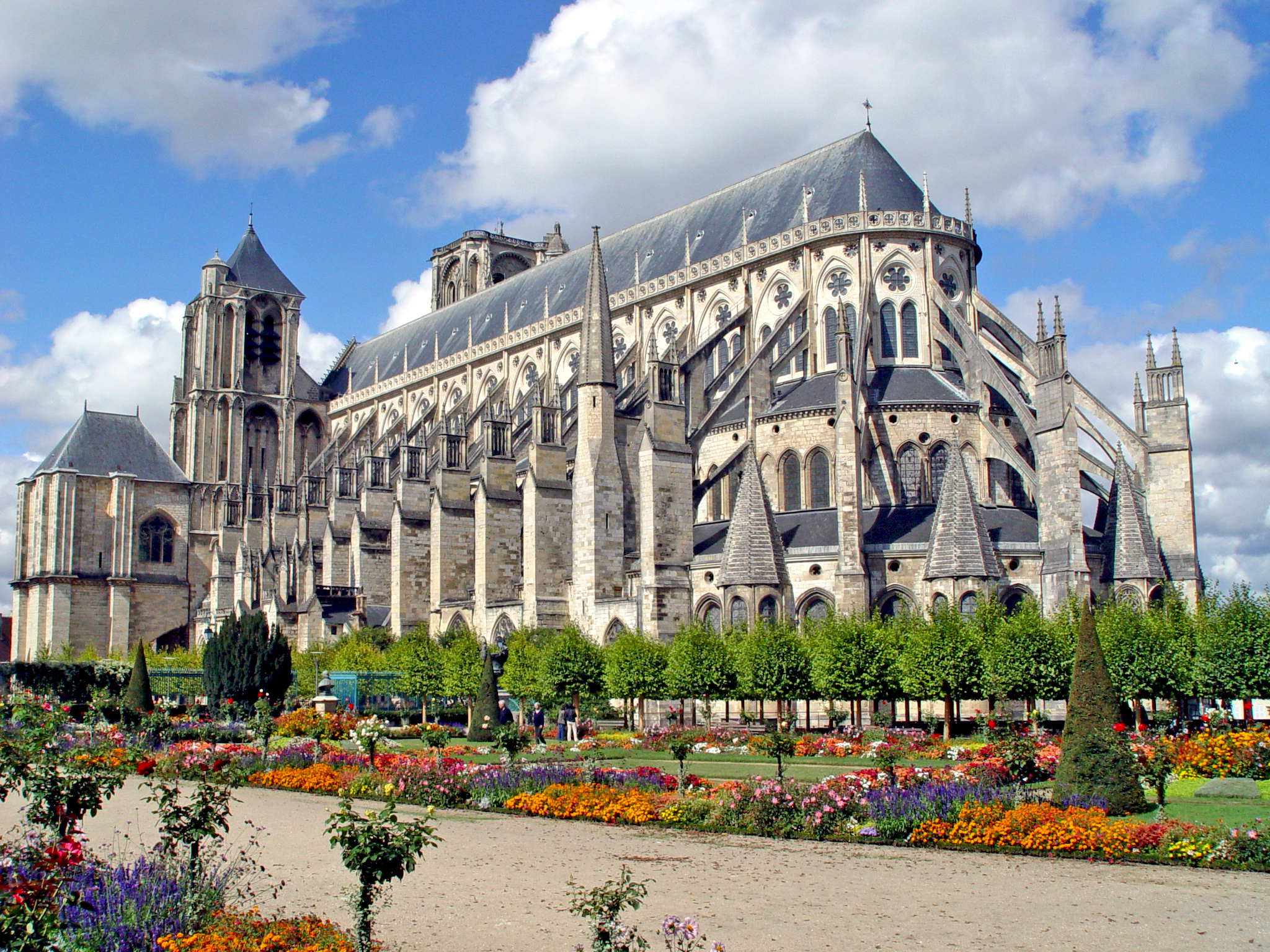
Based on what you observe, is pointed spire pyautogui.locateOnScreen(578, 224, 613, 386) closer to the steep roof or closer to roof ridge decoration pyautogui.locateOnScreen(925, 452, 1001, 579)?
roof ridge decoration pyautogui.locateOnScreen(925, 452, 1001, 579)

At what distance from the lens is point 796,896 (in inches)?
420

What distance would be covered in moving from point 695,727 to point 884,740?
22.8ft

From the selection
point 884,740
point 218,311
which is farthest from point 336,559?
point 884,740

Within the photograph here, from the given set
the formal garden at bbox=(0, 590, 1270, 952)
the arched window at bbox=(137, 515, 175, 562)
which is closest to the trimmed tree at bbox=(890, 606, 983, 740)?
the formal garden at bbox=(0, 590, 1270, 952)

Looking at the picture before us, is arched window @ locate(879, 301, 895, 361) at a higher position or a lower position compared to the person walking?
higher

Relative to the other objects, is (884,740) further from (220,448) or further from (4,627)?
(4,627)

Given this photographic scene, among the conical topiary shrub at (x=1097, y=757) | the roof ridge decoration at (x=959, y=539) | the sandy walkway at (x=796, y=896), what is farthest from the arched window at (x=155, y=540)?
the conical topiary shrub at (x=1097, y=757)

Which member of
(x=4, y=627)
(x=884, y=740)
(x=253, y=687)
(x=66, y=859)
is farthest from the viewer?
(x=4, y=627)

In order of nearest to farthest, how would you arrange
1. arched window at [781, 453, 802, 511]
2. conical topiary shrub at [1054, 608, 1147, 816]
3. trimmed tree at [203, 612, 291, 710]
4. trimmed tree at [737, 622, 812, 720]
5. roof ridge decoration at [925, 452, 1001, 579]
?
conical topiary shrub at [1054, 608, 1147, 816] → trimmed tree at [737, 622, 812, 720] → roof ridge decoration at [925, 452, 1001, 579] → trimmed tree at [203, 612, 291, 710] → arched window at [781, 453, 802, 511]

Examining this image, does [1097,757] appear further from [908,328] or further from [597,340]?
[908,328]

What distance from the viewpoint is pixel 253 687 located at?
37062mm

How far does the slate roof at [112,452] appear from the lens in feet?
216

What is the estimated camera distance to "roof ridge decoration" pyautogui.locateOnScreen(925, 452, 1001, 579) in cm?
3269

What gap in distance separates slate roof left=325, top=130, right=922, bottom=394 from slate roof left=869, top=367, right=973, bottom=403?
644cm
